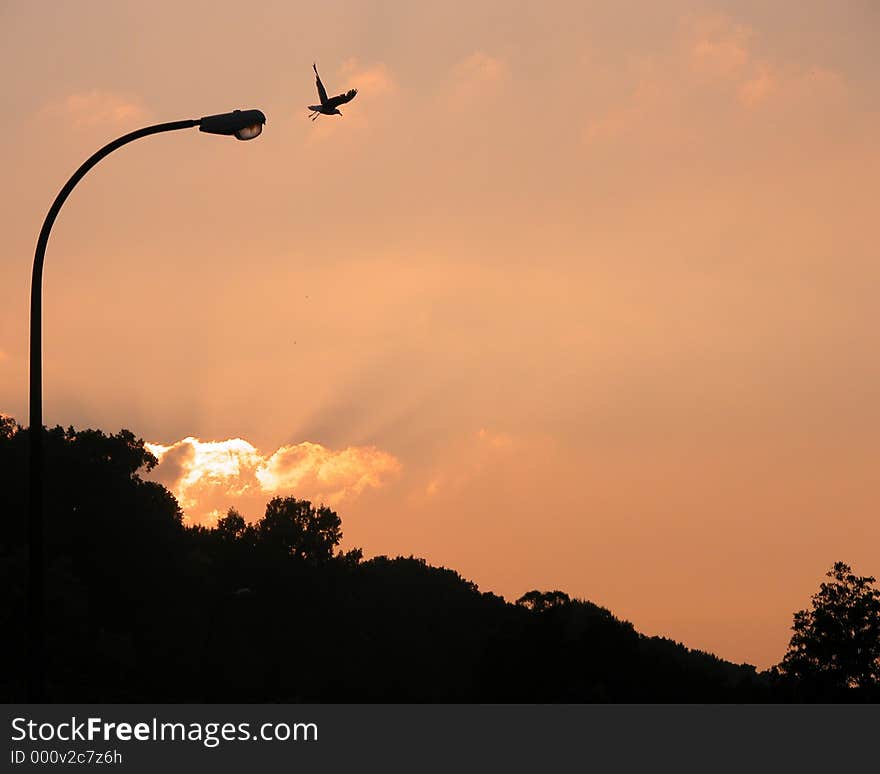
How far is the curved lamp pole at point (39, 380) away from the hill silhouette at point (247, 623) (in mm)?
46933

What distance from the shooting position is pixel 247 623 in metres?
115

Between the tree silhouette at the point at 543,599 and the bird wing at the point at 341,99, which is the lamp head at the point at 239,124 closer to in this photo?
the bird wing at the point at 341,99

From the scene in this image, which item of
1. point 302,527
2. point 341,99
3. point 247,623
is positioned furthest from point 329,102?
point 302,527

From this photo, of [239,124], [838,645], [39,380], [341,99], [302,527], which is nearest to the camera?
[39,380]

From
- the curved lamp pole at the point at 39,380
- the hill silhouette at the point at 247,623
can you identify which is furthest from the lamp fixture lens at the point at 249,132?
the hill silhouette at the point at 247,623

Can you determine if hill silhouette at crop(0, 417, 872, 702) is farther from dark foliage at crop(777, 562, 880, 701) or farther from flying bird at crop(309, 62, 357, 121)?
flying bird at crop(309, 62, 357, 121)

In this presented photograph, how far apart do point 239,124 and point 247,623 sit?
317 ft

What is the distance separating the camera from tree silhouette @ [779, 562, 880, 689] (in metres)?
114

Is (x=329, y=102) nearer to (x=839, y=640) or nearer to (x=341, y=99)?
(x=341, y=99)

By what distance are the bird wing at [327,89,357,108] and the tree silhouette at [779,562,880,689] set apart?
8910 centimetres

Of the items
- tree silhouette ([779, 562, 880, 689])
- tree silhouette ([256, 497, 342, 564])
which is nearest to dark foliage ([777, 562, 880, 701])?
tree silhouette ([779, 562, 880, 689])

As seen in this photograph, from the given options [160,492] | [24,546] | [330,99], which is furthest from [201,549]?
[330,99]

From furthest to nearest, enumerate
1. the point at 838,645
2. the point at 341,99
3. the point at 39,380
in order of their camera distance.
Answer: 1. the point at 838,645
2. the point at 341,99
3. the point at 39,380
